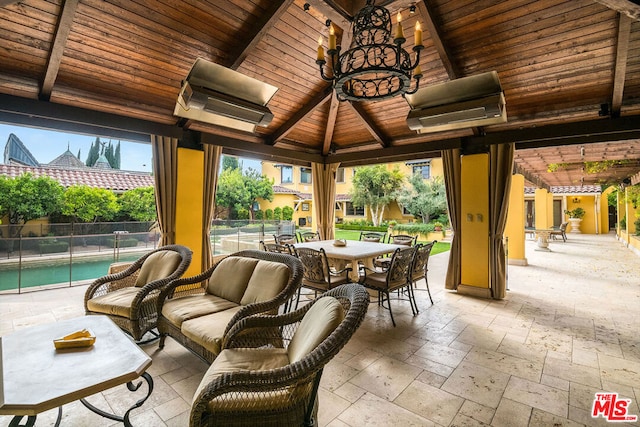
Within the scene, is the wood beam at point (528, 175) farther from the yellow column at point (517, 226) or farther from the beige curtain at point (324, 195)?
the beige curtain at point (324, 195)

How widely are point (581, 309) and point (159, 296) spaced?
5.56 meters

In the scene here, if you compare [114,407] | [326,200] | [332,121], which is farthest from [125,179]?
[114,407]

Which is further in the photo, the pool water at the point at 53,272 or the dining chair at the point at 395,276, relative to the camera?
the pool water at the point at 53,272

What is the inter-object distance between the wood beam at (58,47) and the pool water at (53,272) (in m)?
3.46

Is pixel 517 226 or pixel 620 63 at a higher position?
pixel 620 63

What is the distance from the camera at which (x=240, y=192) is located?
656 inches

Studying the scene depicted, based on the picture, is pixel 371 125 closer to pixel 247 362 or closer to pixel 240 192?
pixel 247 362

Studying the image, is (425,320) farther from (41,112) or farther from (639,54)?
(41,112)

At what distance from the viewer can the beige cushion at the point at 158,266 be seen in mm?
3338

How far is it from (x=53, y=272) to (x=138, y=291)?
482cm

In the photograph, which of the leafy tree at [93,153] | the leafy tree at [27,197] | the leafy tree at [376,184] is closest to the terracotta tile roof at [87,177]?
the leafy tree at [27,197]

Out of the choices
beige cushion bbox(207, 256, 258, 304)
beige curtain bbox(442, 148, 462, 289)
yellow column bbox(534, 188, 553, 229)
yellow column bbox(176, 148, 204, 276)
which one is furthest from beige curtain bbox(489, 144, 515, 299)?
yellow column bbox(534, 188, 553, 229)

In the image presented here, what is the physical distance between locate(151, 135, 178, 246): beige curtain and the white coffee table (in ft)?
7.88

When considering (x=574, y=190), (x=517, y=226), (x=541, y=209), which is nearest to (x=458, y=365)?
(x=517, y=226)
